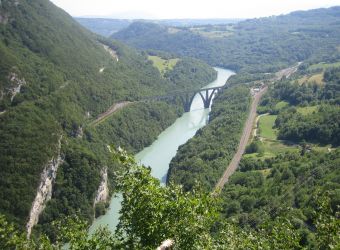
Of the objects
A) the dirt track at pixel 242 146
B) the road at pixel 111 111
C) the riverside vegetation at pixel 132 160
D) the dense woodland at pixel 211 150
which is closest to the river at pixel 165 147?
the riverside vegetation at pixel 132 160

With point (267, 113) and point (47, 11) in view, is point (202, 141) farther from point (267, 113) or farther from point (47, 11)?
point (47, 11)

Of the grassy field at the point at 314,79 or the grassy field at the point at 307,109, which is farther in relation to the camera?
the grassy field at the point at 314,79

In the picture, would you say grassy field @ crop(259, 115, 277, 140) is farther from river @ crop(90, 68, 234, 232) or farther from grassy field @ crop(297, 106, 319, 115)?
river @ crop(90, 68, 234, 232)

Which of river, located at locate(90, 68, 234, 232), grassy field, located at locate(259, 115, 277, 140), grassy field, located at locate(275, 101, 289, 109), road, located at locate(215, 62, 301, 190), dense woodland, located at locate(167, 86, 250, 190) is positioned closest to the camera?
river, located at locate(90, 68, 234, 232)

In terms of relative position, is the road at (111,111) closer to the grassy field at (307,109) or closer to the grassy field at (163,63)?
the grassy field at (307,109)

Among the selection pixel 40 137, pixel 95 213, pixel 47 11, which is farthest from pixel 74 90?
pixel 47 11

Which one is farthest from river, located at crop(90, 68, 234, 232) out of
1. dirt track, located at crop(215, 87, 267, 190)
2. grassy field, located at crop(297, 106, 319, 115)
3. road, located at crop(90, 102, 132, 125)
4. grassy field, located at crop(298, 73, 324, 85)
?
grassy field, located at crop(298, 73, 324, 85)
